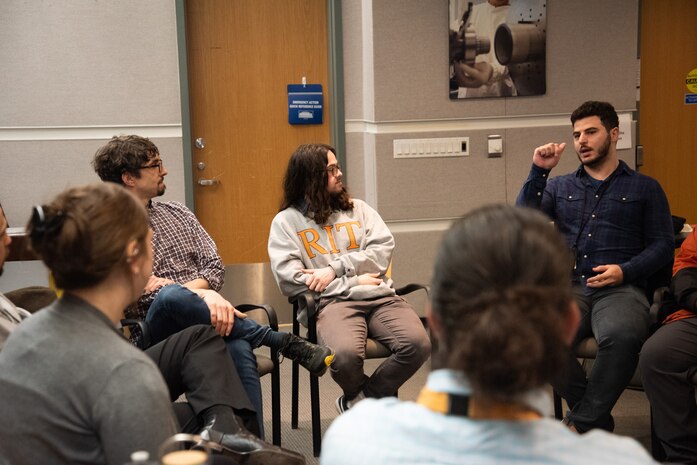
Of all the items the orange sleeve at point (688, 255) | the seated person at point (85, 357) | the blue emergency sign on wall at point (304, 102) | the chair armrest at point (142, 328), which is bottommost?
A: the chair armrest at point (142, 328)

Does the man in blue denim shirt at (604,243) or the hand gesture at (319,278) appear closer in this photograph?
the man in blue denim shirt at (604,243)

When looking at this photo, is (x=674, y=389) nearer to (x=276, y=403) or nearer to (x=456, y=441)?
(x=276, y=403)

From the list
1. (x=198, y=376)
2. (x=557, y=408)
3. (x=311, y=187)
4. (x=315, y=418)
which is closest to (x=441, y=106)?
(x=311, y=187)

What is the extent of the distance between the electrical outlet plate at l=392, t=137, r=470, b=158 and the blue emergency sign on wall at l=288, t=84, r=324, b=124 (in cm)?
68

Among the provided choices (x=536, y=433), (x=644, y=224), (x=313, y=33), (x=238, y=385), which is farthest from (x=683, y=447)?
(x=313, y=33)

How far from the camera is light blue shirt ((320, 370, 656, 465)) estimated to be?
0.90 metres

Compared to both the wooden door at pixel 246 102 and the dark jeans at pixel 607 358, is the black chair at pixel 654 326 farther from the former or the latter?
the wooden door at pixel 246 102

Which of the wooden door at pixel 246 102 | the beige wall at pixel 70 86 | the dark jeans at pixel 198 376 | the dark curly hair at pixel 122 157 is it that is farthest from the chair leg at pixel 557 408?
the beige wall at pixel 70 86

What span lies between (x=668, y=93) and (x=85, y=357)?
15.8ft

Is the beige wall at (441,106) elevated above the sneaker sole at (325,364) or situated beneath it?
elevated above

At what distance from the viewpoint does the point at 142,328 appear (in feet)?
9.00

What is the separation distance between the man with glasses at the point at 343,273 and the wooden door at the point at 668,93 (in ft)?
8.74

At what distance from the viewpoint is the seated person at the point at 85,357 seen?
4.26ft

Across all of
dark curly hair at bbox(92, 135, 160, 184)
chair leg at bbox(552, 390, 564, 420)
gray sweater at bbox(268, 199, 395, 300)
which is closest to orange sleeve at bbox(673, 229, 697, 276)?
chair leg at bbox(552, 390, 564, 420)
